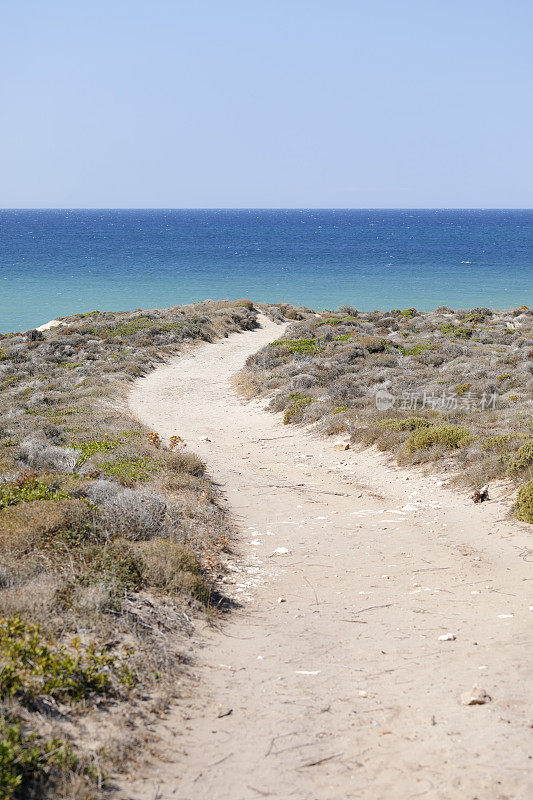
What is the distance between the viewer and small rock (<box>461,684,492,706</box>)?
4891 mm

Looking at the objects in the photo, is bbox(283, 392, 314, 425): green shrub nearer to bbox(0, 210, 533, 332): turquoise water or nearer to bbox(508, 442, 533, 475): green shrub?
bbox(508, 442, 533, 475): green shrub

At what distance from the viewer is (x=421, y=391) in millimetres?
17703

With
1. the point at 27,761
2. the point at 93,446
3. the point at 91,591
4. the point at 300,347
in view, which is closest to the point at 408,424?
the point at 93,446

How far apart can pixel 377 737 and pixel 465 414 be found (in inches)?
439

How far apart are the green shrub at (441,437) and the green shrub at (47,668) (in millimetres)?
8775

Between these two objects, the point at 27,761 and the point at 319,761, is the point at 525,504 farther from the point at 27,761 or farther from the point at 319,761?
the point at 27,761

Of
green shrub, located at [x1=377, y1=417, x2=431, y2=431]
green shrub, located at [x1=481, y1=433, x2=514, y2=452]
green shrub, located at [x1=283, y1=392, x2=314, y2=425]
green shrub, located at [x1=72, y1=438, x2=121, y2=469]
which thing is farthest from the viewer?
green shrub, located at [x1=283, y1=392, x2=314, y2=425]

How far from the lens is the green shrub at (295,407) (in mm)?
17312

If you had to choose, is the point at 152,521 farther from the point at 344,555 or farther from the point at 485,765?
the point at 485,765

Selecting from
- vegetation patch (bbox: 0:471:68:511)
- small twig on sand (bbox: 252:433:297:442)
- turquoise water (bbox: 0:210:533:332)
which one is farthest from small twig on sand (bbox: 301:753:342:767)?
turquoise water (bbox: 0:210:533:332)

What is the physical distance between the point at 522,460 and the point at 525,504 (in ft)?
4.00

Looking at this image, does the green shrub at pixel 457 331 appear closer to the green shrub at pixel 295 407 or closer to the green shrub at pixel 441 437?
the green shrub at pixel 295 407

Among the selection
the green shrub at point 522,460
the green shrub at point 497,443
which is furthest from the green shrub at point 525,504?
the green shrub at point 497,443

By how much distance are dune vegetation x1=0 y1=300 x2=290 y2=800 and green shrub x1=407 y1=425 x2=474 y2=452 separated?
14.4 feet
